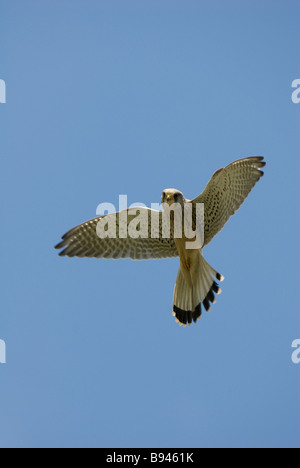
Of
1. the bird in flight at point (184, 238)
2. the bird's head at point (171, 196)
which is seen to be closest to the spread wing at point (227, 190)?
the bird in flight at point (184, 238)

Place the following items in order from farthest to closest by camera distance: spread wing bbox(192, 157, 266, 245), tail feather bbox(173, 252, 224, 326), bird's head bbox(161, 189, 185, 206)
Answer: tail feather bbox(173, 252, 224, 326), spread wing bbox(192, 157, 266, 245), bird's head bbox(161, 189, 185, 206)

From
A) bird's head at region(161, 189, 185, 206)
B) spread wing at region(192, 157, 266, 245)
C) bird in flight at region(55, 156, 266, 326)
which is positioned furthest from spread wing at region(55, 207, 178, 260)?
spread wing at region(192, 157, 266, 245)

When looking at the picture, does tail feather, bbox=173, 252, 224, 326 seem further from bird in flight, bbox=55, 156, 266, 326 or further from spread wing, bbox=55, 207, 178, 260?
spread wing, bbox=55, 207, 178, 260

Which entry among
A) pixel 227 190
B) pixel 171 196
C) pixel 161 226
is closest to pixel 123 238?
pixel 161 226
